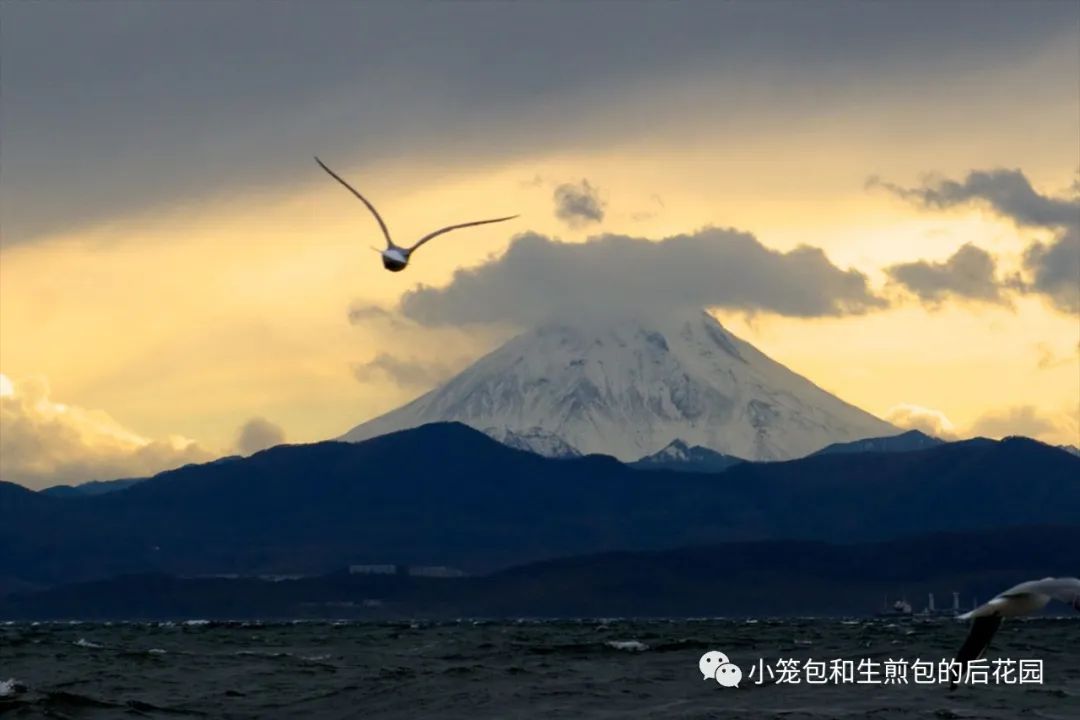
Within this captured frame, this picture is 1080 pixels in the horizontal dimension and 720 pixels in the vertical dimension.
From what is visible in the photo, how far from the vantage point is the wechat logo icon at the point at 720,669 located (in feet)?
411

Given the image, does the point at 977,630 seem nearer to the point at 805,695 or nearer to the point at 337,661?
the point at 805,695

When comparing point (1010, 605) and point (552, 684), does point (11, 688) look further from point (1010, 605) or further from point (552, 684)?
point (1010, 605)

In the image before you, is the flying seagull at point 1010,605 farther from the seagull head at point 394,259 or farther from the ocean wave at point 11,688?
the ocean wave at point 11,688

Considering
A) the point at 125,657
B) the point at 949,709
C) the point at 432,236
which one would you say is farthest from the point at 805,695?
the point at 125,657

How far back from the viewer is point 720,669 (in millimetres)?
138500

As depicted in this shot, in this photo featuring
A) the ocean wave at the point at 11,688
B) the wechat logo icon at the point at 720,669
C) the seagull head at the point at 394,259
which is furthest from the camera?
the wechat logo icon at the point at 720,669

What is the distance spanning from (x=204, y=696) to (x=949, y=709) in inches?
1719

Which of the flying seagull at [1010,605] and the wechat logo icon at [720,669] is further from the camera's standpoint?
the wechat logo icon at [720,669]

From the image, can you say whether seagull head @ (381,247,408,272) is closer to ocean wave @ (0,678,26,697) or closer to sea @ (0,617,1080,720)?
sea @ (0,617,1080,720)

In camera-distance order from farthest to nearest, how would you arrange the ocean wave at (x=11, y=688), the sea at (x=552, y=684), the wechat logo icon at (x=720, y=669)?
the wechat logo icon at (x=720, y=669)
the ocean wave at (x=11, y=688)
the sea at (x=552, y=684)

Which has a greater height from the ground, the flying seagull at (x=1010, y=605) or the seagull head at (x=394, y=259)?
the seagull head at (x=394, y=259)

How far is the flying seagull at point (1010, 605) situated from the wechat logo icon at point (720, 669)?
6041 centimetres

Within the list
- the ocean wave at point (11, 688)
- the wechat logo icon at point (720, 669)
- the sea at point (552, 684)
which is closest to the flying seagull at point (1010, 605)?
the sea at point (552, 684)

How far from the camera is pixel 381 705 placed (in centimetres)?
10850
